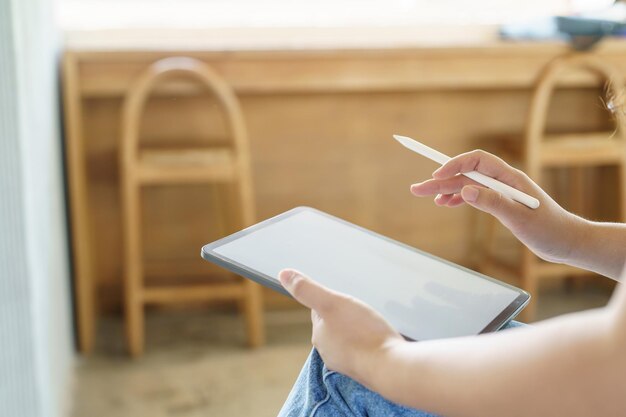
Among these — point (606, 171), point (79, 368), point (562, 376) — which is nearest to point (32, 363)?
point (79, 368)

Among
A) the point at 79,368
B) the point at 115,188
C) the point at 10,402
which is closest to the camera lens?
the point at 10,402

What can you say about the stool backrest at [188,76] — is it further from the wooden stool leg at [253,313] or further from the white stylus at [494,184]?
the white stylus at [494,184]

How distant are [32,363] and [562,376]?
1.13 metres

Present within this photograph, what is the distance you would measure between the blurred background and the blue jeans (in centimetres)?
112

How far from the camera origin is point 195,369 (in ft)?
6.97

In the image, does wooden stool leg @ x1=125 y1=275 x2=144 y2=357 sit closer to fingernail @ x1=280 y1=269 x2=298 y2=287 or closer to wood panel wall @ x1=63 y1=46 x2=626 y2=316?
wood panel wall @ x1=63 y1=46 x2=626 y2=316

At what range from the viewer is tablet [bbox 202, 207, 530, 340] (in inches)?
29.6

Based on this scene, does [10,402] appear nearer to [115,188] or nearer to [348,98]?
[115,188]

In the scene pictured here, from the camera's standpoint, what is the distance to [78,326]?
89.9 inches

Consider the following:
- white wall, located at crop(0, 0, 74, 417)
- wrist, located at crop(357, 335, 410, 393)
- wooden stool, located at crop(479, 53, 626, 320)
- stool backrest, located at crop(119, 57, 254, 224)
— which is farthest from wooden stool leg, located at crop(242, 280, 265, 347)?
wrist, located at crop(357, 335, 410, 393)

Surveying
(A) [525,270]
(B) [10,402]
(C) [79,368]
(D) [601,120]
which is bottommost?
(C) [79,368]

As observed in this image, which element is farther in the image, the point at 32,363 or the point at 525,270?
the point at 525,270

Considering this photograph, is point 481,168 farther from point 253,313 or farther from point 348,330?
point 253,313

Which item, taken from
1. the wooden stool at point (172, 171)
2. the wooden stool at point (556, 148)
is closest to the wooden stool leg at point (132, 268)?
the wooden stool at point (172, 171)
